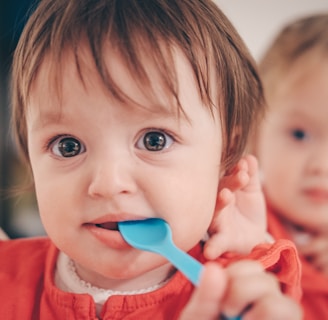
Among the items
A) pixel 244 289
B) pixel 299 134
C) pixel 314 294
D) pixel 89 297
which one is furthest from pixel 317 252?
pixel 244 289

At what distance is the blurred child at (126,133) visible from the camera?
60cm

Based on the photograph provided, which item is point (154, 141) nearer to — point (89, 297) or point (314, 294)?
point (89, 297)

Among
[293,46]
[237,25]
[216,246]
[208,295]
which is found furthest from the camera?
[237,25]

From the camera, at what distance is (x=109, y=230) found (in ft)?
2.04

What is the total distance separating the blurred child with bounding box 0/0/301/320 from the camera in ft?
1.98

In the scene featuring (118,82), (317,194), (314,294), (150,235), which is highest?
(118,82)

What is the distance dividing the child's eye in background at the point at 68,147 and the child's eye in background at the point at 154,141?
64 millimetres

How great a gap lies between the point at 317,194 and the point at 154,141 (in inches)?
20.3

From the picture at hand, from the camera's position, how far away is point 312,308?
3.24 feet

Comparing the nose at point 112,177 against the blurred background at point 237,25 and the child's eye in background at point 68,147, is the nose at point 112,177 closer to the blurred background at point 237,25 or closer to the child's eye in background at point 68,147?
the child's eye in background at point 68,147

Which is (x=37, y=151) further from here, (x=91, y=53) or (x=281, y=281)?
(x=281, y=281)

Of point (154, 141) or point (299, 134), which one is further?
point (299, 134)

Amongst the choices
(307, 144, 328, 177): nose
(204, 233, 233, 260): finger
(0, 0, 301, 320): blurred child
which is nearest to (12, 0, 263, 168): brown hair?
(0, 0, 301, 320): blurred child

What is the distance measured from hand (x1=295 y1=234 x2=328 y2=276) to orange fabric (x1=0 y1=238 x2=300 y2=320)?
15.0 inches
